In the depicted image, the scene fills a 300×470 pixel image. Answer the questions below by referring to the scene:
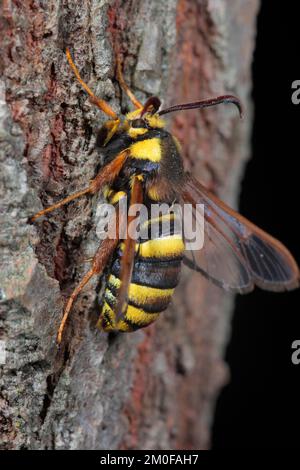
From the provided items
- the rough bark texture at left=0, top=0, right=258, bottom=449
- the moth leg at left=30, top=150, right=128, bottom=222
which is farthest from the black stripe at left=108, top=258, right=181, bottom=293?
the moth leg at left=30, top=150, right=128, bottom=222

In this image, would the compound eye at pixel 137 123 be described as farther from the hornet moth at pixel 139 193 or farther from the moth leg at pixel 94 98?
the moth leg at pixel 94 98

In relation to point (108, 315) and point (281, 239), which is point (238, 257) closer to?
point (108, 315)

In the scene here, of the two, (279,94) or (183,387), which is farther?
(279,94)

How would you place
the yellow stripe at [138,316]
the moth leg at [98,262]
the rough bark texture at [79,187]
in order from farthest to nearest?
the yellow stripe at [138,316], the moth leg at [98,262], the rough bark texture at [79,187]

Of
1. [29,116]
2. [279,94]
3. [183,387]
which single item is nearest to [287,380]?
[183,387]

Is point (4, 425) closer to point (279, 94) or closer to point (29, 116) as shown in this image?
point (29, 116)

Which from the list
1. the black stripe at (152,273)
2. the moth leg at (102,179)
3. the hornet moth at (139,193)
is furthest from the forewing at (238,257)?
the moth leg at (102,179)

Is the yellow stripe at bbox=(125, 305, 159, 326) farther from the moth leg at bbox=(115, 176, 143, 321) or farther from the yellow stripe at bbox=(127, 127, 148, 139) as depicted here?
the yellow stripe at bbox=(127, 127, 148, 139)
